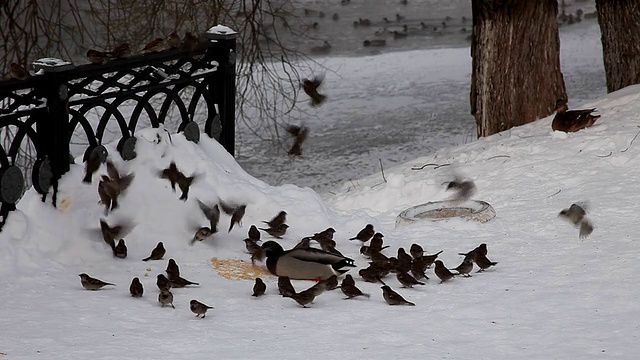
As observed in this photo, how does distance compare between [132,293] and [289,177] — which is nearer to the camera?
[132,293]

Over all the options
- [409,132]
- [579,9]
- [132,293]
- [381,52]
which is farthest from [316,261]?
[579,9]

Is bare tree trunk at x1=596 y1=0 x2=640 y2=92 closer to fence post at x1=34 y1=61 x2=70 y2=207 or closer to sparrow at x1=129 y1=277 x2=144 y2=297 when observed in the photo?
fence post at x1=34 y1=61 x2=70 y2=207

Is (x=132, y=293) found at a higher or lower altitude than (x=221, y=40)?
lower

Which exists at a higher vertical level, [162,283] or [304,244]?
[162,283]

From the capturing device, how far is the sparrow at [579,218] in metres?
8.21

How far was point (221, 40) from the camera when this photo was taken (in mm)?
8500

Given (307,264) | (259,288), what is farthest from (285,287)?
(307,264)

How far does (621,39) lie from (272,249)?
766 cm

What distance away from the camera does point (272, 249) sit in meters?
7.11

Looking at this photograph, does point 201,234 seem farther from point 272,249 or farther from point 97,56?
point 97,56

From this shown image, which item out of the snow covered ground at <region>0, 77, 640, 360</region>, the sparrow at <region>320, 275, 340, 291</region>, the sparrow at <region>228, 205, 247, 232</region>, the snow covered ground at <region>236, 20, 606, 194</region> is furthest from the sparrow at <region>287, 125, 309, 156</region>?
the sparrow at <region>320, 275, 340, 291</region>

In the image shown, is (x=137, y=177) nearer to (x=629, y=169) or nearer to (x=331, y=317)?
(x=331, y=317)

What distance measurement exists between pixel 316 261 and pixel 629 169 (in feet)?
13.5

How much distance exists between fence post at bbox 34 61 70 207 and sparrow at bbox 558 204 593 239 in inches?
154
